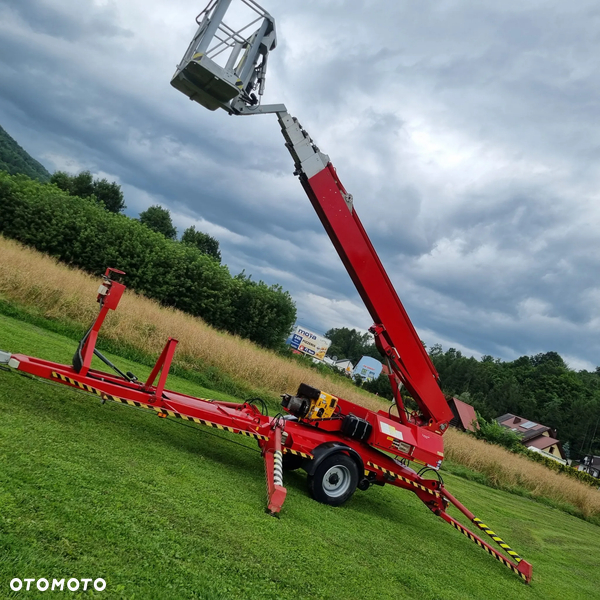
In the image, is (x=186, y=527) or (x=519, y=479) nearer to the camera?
(x=186, y=527)

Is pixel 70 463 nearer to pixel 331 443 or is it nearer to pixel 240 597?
pixel 240 597

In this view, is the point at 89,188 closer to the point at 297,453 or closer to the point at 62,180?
the point at 62,180

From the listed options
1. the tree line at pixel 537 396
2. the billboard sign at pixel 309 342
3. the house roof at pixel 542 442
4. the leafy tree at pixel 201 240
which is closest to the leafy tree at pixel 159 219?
the leafy tree at pixel 201 240

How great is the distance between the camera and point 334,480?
6.54 m

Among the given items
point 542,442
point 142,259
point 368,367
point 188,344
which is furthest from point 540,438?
point 188,344

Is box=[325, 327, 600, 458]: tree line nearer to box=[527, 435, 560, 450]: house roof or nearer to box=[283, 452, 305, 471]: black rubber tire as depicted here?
box=[527, 435, 560, 450]: house roof

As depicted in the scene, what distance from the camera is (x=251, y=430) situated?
6.16m

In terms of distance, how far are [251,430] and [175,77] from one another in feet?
14.9

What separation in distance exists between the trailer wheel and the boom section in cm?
161

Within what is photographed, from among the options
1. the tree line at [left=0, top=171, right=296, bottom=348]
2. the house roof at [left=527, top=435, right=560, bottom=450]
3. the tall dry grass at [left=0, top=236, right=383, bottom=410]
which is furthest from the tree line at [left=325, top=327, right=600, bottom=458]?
the tall dry grass at [left=0, top=236, right=383, bottom=410]

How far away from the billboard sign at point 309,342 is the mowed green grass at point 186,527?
54.7 metres

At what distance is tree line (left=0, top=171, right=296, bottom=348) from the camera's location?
30.0 m

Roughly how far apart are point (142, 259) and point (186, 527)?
28927 mm

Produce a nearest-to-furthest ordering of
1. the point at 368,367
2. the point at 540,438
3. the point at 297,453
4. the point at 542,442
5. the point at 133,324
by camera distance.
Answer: the point at 297,453 → the point at 133,324 → the point at 542,442 → the point at 540,438 → the point at 368,367
